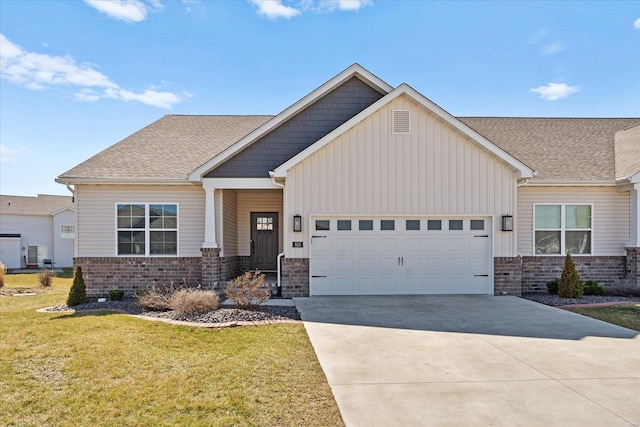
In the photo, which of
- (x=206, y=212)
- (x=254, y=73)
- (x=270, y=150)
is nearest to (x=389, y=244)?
(x=270, y=150)

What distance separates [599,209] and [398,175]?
696cm

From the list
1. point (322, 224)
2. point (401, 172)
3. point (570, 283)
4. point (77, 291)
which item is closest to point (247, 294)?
point (322, 224)

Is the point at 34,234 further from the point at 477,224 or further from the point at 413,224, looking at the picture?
the point at 477,224

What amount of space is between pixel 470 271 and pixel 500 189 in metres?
2.57

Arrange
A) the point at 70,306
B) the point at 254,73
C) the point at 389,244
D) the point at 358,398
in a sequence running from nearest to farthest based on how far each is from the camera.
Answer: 1. the point at 358,398
2. the point at 70,306
3. the point at 389,244
4. the point at 254,73

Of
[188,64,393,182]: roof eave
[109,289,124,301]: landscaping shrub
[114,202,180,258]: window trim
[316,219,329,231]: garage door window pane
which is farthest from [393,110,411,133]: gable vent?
[109,289,124,301]: landscaping shrub

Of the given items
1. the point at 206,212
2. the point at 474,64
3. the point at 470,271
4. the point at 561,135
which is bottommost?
the point at 470,271

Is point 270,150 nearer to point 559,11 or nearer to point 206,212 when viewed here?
point 206,212

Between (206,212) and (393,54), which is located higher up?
(393,54)

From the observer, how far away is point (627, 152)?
48.2 ft

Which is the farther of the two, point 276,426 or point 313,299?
point 313,299

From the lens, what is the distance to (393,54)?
15766mm

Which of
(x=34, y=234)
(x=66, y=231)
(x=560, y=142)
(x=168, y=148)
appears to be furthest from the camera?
(x=66, y=231)

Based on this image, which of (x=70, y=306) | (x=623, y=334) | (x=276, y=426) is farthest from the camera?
(x=70, y=306)
